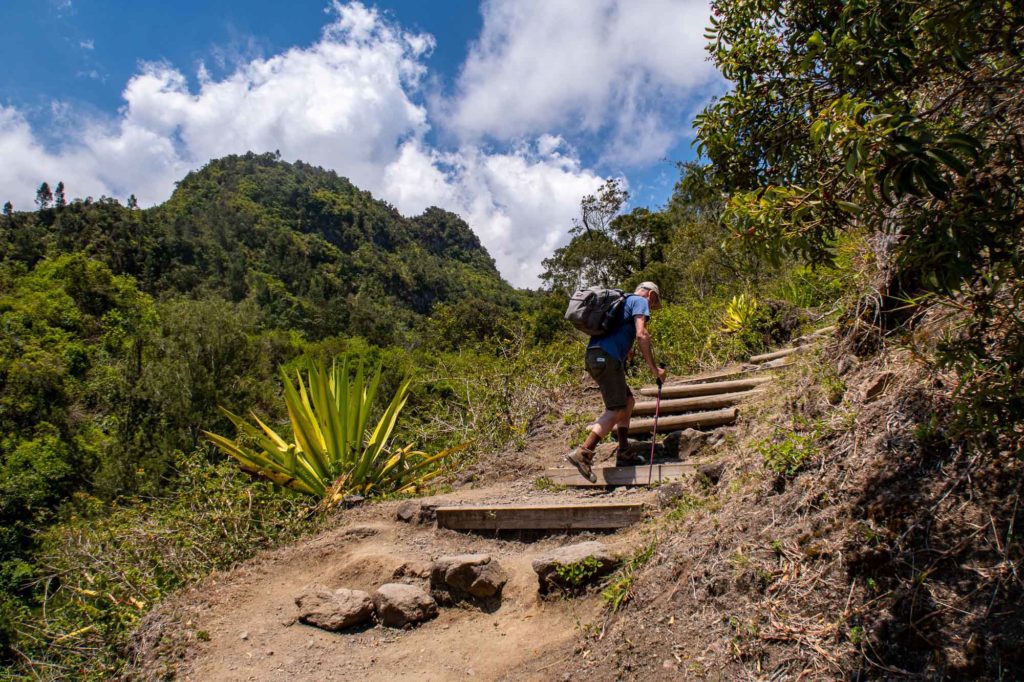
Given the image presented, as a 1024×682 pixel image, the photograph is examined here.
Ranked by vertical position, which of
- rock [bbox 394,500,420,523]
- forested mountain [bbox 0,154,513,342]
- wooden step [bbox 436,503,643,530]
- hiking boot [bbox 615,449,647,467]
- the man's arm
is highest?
forested mountain [bbox 0,154,513,342]

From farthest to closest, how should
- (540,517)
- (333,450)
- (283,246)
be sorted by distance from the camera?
(283,246)
(333,450)
(540,517)

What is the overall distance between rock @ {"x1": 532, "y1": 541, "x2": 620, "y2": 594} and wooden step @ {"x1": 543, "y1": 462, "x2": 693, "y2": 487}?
2.84 ft

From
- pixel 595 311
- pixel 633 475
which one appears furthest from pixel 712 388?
pixel 595 311

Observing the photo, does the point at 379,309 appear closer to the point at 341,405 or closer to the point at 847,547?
the point at 341,405

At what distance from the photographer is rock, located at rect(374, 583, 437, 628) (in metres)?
3.90

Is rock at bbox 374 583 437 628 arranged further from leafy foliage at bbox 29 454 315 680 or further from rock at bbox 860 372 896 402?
rock at bbox 860 372 896 402

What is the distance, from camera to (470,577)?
12.7 feet

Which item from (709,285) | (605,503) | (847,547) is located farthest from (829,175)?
(709,285)

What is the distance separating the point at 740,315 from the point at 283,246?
251ft

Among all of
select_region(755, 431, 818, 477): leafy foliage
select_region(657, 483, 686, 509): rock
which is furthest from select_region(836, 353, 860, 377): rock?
select_region(657, 483, 686, 509): rock

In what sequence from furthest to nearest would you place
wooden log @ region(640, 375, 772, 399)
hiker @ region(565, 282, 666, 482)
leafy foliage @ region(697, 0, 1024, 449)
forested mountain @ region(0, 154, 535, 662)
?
forested mountain @ region(0, 154, 535, 662)
wooden log @ region(640, 375, 772, 399)
hiker @ region(565, 282, 666, 482)
leafy foliage @ region(697, 0, 1024, 449)

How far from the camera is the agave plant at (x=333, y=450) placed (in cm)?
620

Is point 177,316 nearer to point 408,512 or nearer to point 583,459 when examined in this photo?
point 408,512

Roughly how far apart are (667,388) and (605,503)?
2.38 metres
